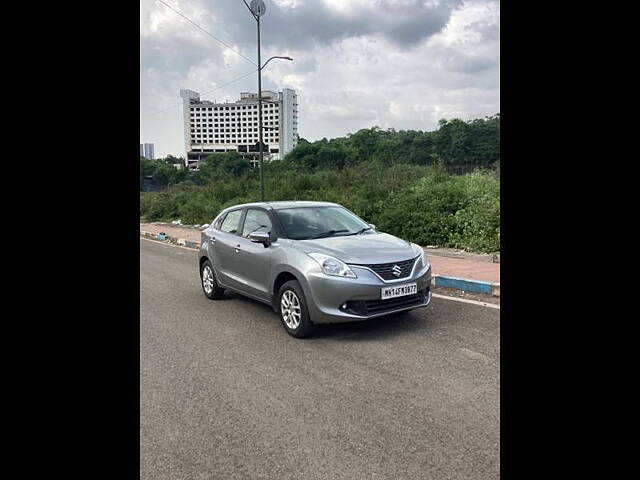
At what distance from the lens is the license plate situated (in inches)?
198

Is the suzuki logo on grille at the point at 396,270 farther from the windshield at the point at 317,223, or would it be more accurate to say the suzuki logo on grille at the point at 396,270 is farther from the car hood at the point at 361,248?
the windshield at the point at 317,223

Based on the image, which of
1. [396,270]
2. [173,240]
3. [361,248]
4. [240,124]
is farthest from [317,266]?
[240,124]

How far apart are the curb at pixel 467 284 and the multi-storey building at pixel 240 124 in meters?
41.6

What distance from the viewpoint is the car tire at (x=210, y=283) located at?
728 cm

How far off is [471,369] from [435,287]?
360 cm

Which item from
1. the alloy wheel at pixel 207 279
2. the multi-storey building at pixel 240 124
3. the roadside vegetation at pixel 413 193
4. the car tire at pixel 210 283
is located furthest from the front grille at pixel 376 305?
the multi-storey building at pixel 240 124

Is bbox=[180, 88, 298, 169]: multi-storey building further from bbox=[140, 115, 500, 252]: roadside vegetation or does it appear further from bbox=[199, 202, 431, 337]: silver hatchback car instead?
bbox=[199, 202, 431, 337]: silver hatchback car

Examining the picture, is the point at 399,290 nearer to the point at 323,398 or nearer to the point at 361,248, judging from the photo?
the point at 361,248

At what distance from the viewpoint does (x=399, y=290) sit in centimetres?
511

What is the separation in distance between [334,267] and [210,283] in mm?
2989
